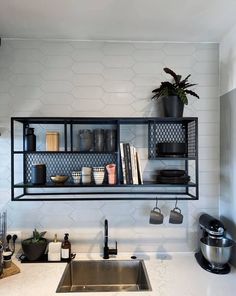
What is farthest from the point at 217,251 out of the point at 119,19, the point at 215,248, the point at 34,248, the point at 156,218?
the point at 119,19

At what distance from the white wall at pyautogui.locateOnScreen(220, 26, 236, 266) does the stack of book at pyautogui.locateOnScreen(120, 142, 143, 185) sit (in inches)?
24.9

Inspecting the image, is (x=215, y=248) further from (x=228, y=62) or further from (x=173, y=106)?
(x=228, y=62)

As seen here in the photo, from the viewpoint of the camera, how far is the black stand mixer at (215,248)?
1.51 meters

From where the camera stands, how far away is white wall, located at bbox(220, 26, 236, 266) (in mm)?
1640

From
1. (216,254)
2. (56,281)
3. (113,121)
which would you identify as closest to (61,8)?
(113,121)

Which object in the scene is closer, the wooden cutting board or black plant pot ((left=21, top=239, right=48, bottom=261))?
the wooden cutting board

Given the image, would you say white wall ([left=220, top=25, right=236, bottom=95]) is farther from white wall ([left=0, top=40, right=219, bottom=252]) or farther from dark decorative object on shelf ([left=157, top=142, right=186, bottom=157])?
dark decorative object on shelf ([left=157, top=142, right=186, bottom=157])

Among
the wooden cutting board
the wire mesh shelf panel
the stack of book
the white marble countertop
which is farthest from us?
the wire mesh shelf panel

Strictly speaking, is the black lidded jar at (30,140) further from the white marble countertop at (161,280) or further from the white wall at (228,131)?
the white wall at (228,131)

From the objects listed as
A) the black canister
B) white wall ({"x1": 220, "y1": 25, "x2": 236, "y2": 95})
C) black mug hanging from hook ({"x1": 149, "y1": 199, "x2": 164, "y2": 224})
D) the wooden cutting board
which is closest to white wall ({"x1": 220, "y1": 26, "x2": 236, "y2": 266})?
white wall ({"x1": 220, "y1": 25, "x2": 236, "y2": 95})

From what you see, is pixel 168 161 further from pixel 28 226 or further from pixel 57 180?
pixel 28 226

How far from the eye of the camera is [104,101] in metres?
1.81

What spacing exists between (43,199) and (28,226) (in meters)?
0.24

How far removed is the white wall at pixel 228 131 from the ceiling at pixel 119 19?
0.15 metres
